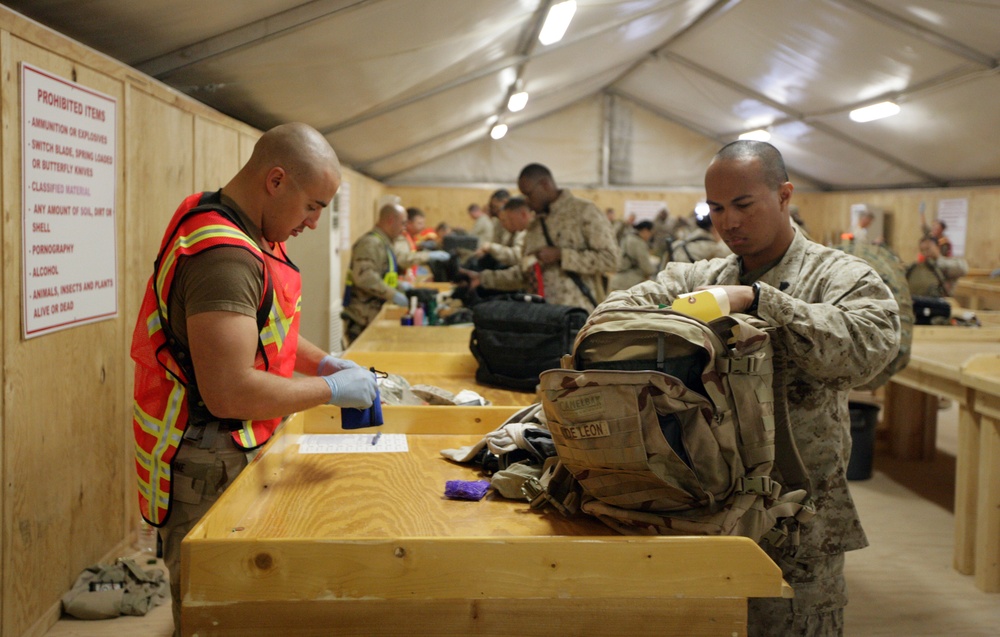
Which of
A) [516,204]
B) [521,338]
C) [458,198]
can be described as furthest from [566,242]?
[458,198]

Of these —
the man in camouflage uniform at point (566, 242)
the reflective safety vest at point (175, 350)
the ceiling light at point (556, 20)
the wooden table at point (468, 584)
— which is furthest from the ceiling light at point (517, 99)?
the wooden table at point (468, 584)

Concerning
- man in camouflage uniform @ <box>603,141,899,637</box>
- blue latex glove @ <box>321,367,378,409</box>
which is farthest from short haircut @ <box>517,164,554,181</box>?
blue latex glove @ <box>321,367,378,409</box>

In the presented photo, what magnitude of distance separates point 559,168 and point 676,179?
7.81 ft

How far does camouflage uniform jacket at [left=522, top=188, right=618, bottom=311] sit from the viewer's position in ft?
15.1

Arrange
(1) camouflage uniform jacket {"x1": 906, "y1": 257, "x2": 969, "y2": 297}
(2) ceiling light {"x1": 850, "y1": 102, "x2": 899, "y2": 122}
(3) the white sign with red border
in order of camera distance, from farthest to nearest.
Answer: (2) ceiling light {"x1": 850, "y1": 102, "x2": 899, "y2": 122}
(1) camouflage uniform jacket {"x1": 906, "y1": 257, "x2": 969, "y2": 297}
(3) the white sign with red border

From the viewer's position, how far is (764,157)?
1908mm

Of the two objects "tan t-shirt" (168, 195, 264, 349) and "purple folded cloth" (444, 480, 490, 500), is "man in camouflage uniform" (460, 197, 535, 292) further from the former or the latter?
"tan t-shirt" (168, 195, 264, 349)

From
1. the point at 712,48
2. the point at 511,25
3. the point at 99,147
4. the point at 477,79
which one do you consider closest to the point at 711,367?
the point at 99,147

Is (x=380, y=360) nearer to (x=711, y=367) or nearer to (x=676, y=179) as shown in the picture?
(x=711, y=367)

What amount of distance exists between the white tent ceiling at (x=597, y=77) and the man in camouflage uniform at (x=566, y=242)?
45.9 inches

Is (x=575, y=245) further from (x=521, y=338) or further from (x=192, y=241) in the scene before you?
(x=192, y=241)

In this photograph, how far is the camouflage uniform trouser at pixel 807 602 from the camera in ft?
6.45

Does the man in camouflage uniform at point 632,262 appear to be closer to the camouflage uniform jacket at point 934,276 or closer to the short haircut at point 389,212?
the camouflage uniform jacket at point 934,276

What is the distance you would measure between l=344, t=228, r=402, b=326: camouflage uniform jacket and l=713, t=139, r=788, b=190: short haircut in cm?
429
